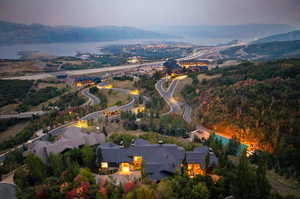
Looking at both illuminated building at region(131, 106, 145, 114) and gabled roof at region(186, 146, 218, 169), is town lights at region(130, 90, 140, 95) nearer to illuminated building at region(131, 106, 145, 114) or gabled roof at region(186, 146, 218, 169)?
illuminated building at region(131, 106, 145, 114)

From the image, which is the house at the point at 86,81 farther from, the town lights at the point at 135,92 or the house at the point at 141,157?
the house at the point at 141,157

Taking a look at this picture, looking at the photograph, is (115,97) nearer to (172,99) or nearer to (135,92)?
(135,92)


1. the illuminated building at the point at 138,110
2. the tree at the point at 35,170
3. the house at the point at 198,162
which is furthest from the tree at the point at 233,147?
the tree at the point at 35,170

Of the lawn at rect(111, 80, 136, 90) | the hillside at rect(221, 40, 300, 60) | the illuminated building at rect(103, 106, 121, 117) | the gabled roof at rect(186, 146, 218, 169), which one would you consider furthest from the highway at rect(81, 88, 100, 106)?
the hillside at rect(221, 40, 300, 60)

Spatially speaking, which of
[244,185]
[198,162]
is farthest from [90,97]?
[244,185]

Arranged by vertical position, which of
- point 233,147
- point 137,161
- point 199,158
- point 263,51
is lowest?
point 233,147

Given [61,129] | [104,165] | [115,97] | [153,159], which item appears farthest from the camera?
[115,97]
